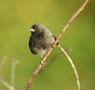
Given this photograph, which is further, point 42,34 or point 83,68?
point 83,68

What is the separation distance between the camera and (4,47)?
9.85 meters

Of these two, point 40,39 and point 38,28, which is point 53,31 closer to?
point 38,28

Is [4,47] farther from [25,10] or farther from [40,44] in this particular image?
[40,44]

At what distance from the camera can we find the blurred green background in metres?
9.68

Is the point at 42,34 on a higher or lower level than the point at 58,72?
lower

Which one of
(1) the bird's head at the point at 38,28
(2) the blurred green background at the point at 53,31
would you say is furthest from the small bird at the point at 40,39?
(2) the blurred green background at the point at 53,31

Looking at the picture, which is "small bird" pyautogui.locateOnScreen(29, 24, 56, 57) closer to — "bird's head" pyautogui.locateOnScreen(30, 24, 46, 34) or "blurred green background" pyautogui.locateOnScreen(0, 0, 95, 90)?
"bird's head" pyautogui.locateOnScreen(30, 24, 46, 34)

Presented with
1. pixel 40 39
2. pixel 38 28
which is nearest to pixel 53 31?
pixel 38 28

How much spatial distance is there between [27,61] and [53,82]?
1.71 ft

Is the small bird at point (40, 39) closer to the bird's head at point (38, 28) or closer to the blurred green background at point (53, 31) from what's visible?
the bird's head at point (38, 28)

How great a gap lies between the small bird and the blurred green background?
405 cm

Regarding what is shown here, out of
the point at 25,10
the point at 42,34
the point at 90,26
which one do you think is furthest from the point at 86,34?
the point at 42,34

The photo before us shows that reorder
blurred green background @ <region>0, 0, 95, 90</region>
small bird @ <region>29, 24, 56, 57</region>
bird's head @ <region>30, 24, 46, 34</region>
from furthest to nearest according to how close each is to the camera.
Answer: blurred green background @ <region>0, 0, 95, 90</region>, bird's head @ <region>30, 24, 46, 34</region>, small bird @ <region>29, 24, 56, 57</region>

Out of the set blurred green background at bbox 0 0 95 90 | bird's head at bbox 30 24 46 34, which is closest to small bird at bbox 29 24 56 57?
bird's head at bbox 30 24 46 34
